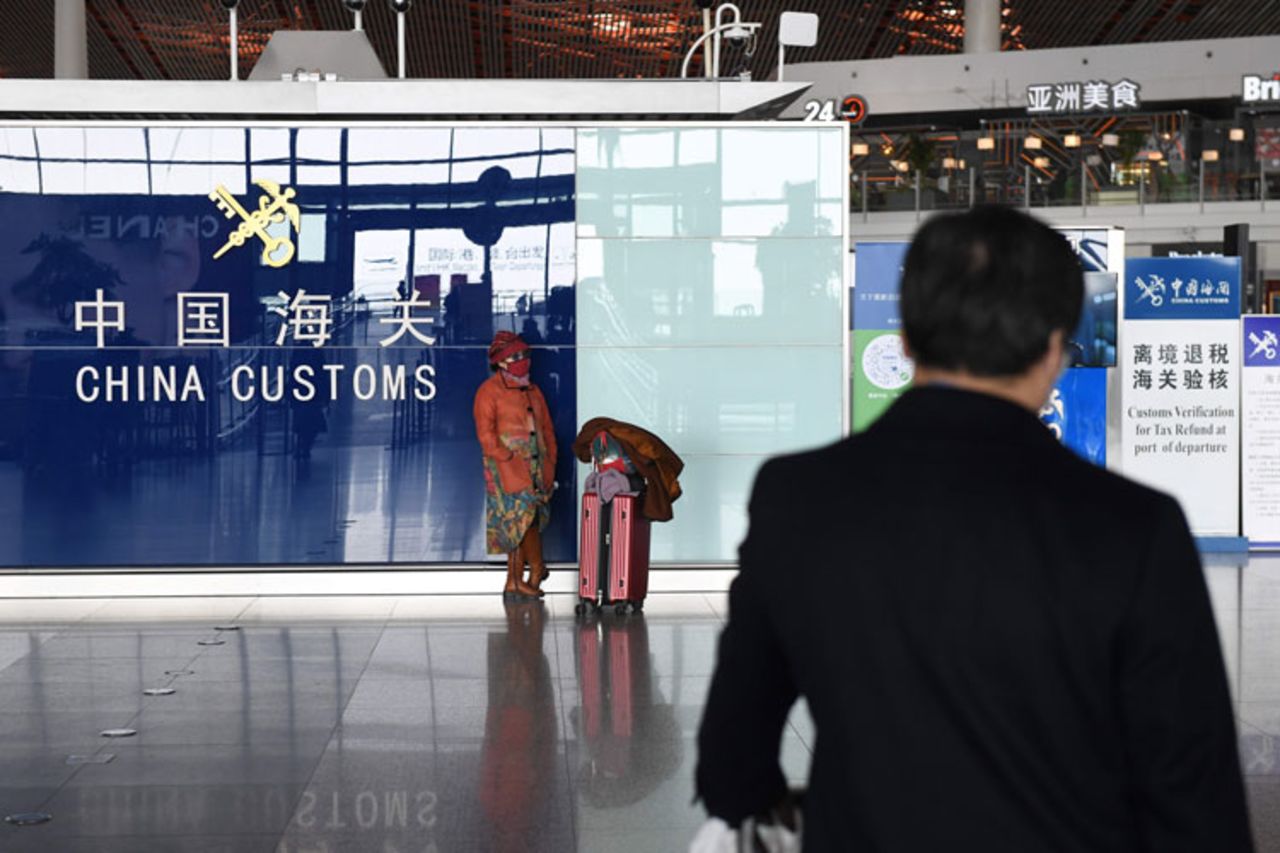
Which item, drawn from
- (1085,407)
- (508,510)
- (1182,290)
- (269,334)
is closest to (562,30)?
(1182,290)

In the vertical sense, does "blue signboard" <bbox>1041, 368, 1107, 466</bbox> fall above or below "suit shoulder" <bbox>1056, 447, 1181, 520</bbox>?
below

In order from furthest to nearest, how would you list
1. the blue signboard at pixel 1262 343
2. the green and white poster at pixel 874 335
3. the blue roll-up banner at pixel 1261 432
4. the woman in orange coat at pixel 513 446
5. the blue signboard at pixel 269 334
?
the blue signboard at pixel 1262 343
the blue roll-up banner at pixel 1261 432
the green and white poster at pixel 874 335
the blue signboard at pixel 269 334
the woman in orange coat at pixel 513 446

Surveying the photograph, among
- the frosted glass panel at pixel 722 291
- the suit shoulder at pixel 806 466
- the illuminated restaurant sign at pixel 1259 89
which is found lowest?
the suit shoulder at pixel 806 466

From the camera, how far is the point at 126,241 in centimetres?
1171

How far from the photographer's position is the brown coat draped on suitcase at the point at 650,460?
10.6 meters

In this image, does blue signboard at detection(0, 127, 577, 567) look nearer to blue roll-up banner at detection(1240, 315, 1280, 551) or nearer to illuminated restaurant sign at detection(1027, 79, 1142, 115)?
blue roll-up banner at detection(1240, 315, 1280, 551)

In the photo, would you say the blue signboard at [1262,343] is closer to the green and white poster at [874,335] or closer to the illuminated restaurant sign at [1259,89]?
the green and white poster at [874,335]

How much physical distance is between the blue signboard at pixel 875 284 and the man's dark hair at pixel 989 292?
1103 centimetres

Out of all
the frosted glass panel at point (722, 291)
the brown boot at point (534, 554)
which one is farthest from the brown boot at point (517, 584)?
the frosted glass panel at point (722, 291)

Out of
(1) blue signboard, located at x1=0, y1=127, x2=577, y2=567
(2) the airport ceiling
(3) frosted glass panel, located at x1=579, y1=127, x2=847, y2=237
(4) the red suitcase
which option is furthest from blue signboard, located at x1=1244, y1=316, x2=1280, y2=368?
(2) the airport ceiling

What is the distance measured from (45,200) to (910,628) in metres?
10.8

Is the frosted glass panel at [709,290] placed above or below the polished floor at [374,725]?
above

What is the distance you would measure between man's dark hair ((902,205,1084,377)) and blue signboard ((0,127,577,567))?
987cm

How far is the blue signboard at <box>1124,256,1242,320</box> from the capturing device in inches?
571
